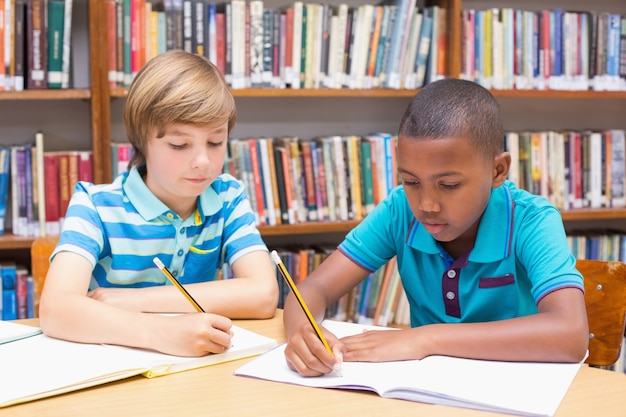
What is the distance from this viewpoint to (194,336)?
3.83 feet

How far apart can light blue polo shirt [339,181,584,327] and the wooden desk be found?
11.6 inches

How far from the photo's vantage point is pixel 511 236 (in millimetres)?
1396

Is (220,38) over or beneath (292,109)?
over

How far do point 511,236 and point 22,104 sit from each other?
185 centimetres

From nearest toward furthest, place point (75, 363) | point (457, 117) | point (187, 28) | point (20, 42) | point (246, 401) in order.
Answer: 1. point (246, 401)
2. point (75, 363)
3. point (457, 117)
4. point (20, 42)
5. point (187, 28)

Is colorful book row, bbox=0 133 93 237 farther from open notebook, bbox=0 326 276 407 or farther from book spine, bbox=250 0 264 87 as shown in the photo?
open notebook, bbox=0 326 276 407

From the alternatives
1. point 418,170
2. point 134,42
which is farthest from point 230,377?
point 134,42

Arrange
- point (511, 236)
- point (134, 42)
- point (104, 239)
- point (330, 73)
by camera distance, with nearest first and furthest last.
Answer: point (511, 236), point (104, 239), point (134, 42), point (330, 73)

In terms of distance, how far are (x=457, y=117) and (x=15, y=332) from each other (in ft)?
2.70

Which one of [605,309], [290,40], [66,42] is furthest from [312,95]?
[605,309]

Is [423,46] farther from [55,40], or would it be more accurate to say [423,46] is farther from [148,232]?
[148,232]

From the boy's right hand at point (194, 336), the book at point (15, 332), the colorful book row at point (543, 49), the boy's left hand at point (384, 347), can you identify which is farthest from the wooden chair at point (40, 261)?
the colorful book row at point (543, 49)

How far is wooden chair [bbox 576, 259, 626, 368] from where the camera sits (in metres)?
1.44

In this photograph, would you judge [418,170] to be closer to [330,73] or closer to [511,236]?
[511,236]
